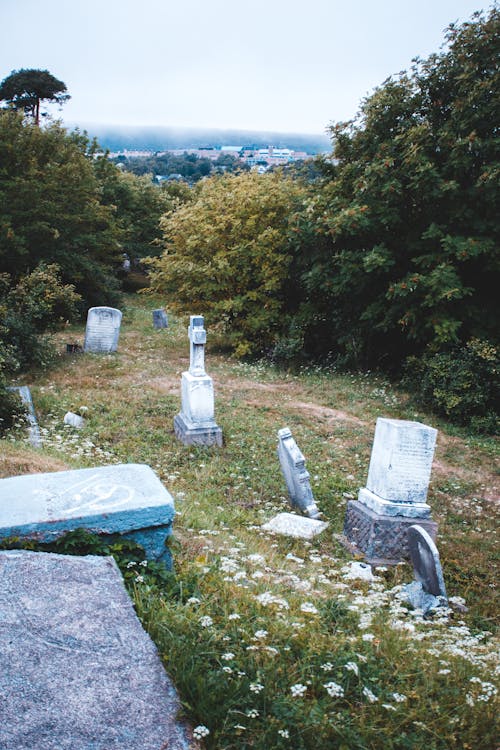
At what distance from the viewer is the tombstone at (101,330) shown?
1512cm

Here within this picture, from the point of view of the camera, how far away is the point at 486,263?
12766 millimetres

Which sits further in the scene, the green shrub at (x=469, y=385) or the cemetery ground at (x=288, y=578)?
the green shrub at (x=469, y=385)

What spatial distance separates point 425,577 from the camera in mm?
5113

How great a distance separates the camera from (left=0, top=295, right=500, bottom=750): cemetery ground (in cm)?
245

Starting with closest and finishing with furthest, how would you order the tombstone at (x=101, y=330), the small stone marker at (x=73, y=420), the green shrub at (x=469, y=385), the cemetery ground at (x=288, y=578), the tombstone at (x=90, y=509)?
the cemetery ground at (x=288, y=578) < the tombstone at (x=90, y=509) < the small stone marker at (x=73, y=420) < the green shrub at (x=469, y=385) < the tombstone at (x=101, y=330)

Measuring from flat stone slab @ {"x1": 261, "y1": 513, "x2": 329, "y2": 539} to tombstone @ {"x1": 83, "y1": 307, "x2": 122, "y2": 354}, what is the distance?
1007 centimetres

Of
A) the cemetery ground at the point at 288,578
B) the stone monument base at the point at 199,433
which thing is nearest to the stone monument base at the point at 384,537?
the cemetery ground at the point at 288,578

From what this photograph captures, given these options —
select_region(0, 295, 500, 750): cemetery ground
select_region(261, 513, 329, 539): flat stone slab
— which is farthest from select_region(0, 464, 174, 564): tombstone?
select_region(261, 513, 329, 539): flat stone slab

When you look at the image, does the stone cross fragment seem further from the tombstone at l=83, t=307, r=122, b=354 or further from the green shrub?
the tombstone at l=83, t=307, r=122, b=354

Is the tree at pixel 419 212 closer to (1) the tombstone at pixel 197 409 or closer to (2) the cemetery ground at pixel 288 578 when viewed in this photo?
(2) the cemetery ground at pixel 288 578

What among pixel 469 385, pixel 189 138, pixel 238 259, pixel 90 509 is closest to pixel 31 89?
pixel 238 259

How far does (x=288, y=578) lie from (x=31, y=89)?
3825cm

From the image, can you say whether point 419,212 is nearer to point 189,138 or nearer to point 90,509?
point 90,509

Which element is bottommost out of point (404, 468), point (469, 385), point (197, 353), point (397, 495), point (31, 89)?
point (397, 495)
